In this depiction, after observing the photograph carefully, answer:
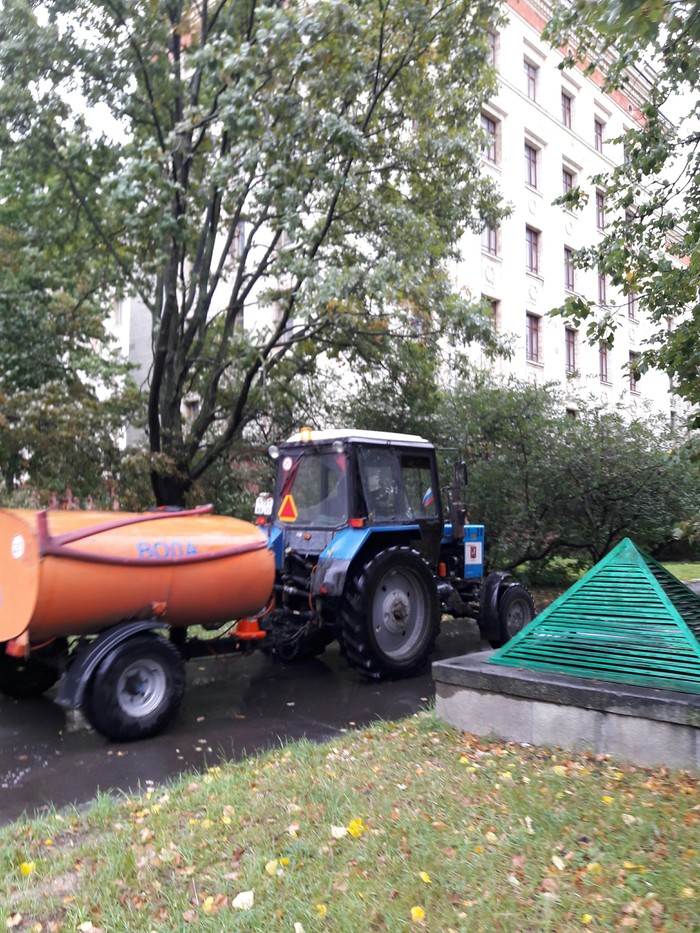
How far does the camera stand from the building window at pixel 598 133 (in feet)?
102

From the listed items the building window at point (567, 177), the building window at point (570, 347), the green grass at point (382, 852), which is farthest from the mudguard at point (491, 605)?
the building window at point (567, 177)

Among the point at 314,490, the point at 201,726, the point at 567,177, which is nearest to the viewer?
Result: the point at 201,726

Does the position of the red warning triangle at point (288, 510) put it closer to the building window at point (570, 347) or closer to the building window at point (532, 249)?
the building window at point (532, 249)

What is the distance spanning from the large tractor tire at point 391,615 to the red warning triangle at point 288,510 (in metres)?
1.17

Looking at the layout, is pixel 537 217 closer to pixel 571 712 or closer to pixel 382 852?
pixel 571 712

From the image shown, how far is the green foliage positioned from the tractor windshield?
5832 mm

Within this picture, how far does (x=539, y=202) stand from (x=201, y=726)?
2491cm

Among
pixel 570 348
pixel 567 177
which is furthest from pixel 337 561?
pixel 567 177

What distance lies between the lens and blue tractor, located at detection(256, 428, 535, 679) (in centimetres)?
782

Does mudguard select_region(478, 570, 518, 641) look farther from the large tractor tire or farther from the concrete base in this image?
the concrete base

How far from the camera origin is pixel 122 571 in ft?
20.4

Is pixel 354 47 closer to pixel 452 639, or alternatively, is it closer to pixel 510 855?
pixel 452 639

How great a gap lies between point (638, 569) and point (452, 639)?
222 inches

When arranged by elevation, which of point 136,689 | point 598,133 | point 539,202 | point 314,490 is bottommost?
point 136,689
